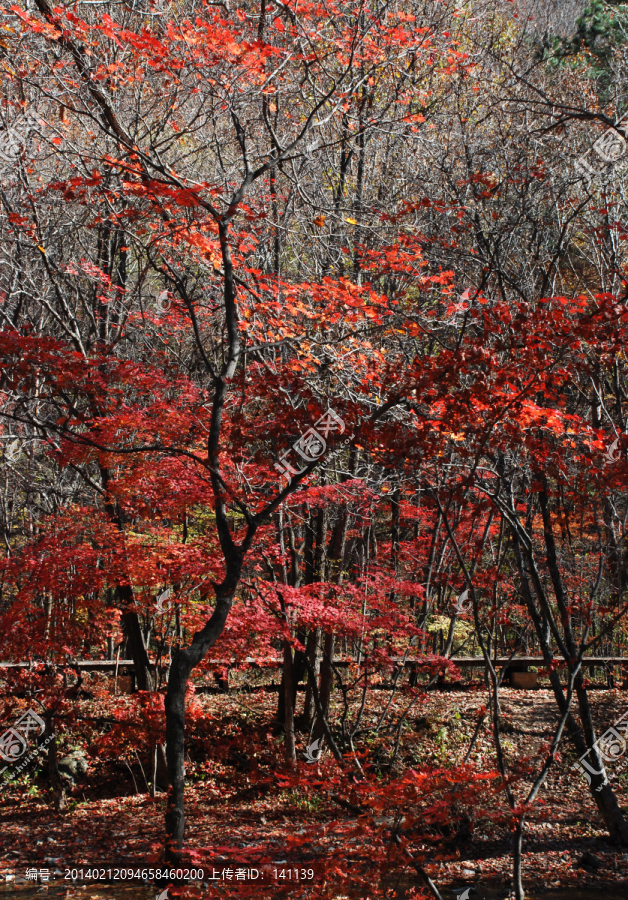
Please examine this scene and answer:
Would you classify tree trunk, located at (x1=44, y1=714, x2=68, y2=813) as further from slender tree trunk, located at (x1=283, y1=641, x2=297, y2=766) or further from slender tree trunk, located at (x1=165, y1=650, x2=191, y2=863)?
slender tree trunk, located at (x1=165, y1=650, x2=191, y2=863)

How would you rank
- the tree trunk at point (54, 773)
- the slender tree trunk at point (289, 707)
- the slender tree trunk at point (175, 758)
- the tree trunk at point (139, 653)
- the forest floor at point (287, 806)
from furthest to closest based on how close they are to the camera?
the tree trunk at point (139, 653), the slender tree trunk at point (289, 707), the tree trunk at point (54, 773), the forest floor at point (287, 806), the slender tree trunk at point (175, 758)

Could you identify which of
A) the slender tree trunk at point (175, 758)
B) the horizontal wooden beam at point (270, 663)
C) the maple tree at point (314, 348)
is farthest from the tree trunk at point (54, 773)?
the slender tree trunk at point (175, 758)

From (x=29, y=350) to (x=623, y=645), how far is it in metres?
18.2

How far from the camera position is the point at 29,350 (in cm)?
614

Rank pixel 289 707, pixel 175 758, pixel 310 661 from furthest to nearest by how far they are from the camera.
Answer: pixel 310 661 < pixel 289 707 < pixel 175 758

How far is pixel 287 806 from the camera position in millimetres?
9055

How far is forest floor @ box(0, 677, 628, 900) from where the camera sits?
6562 millimetres

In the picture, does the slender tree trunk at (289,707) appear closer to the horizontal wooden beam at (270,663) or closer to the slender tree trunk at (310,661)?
the slender tree trunk at (310,661)

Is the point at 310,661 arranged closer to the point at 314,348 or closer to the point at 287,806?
the point at 287,806

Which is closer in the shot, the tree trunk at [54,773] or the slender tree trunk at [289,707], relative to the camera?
the tree trunk at [54,773]

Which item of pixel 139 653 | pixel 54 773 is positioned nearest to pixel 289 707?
pixel 139 653

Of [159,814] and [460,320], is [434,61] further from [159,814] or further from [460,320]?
[159,814]

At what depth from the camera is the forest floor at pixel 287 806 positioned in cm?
656

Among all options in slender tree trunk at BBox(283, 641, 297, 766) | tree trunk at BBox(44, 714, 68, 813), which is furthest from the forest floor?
slender tree trunk at BBox(283, 641, 297, 766)
